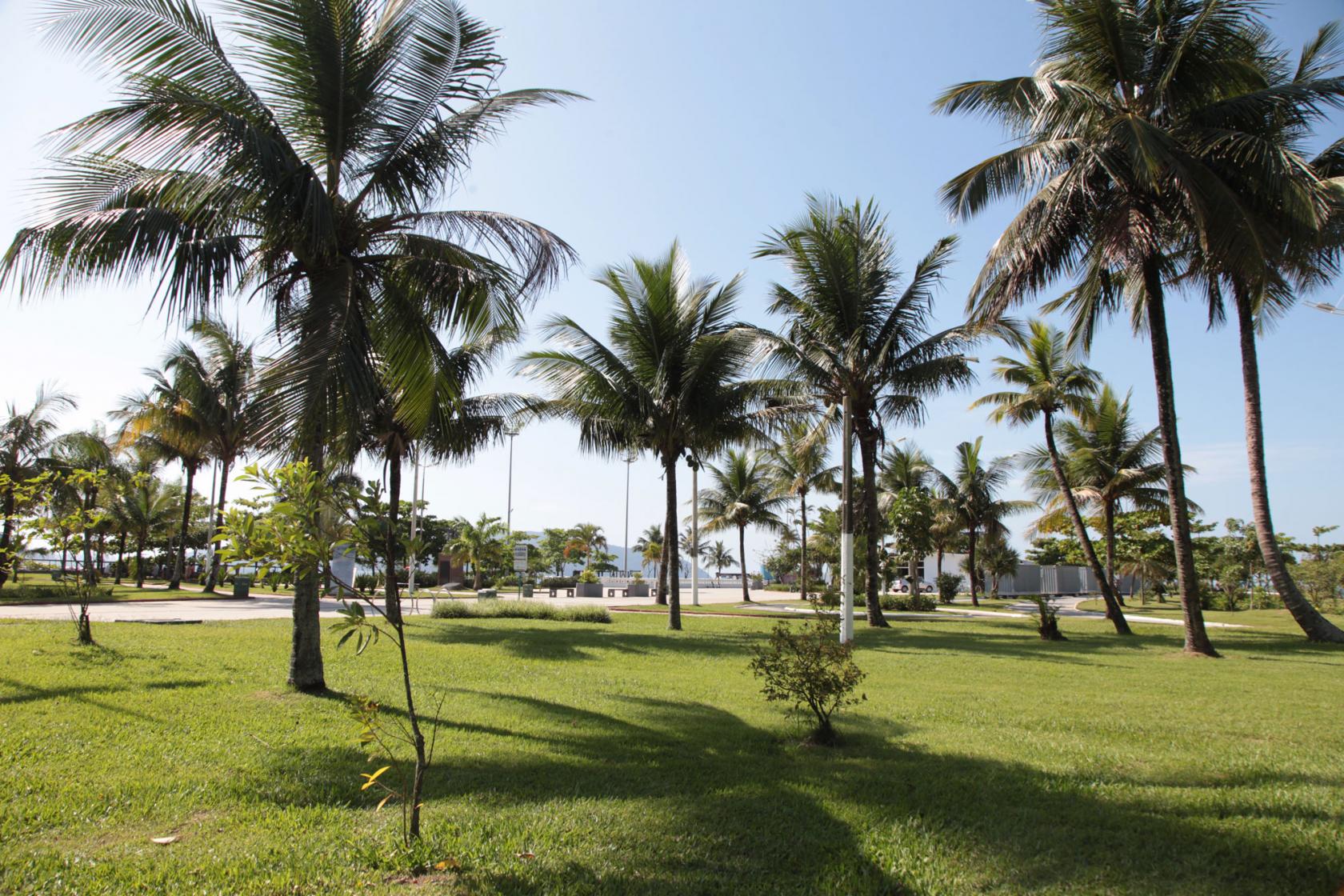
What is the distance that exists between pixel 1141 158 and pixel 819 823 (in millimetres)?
10676

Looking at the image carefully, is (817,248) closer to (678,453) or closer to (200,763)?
(678,453)

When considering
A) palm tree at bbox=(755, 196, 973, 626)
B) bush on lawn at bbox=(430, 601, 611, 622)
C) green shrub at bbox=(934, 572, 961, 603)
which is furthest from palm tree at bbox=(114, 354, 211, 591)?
green shrub at bbox=(934, 572, 961, 603)

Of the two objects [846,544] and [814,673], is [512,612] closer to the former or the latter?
[846,544]

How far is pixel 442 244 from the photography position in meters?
7.52

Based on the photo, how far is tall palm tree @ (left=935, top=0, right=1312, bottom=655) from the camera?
36.7ft

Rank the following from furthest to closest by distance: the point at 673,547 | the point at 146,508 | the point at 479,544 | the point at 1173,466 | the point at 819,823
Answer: the point at 479,544 < the point at 146,508 < the point at 673,547 < the point at 1173,466 < the point at 819,823

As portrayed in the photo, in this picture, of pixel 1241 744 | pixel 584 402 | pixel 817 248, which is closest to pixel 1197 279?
pixel 817 248

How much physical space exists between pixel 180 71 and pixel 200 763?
581 centimetres

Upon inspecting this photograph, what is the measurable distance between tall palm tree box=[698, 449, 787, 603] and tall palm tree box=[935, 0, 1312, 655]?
76.0ft

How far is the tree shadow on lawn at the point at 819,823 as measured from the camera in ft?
11.8

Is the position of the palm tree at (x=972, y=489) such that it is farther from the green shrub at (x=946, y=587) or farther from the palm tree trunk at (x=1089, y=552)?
the palm tree trunk at (x=1089, y=552)

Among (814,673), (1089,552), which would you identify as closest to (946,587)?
(1089,552)

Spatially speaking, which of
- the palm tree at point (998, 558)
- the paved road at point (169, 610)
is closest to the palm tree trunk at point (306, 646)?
the paved road at point (169, 610)

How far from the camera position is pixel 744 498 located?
36.8 meters
